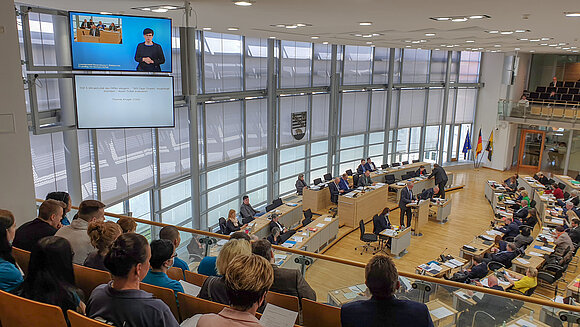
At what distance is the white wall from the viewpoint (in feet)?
16.3

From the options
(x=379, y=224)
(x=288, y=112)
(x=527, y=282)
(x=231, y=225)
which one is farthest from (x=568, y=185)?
(x=231, y=225)

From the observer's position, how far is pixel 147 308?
2.51 m

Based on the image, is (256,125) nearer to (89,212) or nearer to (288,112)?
(288,112)

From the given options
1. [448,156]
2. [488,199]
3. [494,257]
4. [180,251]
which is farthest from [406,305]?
[448,156]

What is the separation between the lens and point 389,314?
2.81 metres

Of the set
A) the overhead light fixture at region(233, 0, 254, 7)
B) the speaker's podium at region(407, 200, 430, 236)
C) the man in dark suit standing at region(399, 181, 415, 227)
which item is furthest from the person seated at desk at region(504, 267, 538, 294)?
the overhead light fixture at region(233, 0, 254, 7)

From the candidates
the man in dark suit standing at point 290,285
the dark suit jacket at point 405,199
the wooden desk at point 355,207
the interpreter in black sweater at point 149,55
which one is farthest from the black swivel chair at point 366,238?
the man in dark suit standing at point 290,285

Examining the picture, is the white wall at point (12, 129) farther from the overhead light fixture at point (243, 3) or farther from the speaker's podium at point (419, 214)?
the speaker's podium at point (419, 214)

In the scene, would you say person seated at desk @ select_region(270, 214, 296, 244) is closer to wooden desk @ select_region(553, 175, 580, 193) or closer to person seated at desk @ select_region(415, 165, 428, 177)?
person seated at desk @ select_region(415, 165, 428, 177)

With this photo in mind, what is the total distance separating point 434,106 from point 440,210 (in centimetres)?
819

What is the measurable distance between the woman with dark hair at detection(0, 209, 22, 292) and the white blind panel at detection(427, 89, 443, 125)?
1950cm

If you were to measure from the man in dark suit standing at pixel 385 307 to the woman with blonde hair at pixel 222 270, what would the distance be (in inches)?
37.6

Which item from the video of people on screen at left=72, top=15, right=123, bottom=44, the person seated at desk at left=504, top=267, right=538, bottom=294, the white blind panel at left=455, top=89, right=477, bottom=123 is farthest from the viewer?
the white blind panel at left=455, top=89, right=477, bottom=123

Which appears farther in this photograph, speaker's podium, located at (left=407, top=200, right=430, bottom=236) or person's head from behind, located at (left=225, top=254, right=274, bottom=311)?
speaker's podium, located at (left=407, top=200, right=430, bottom=236)
